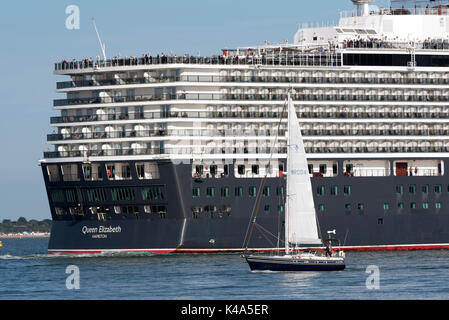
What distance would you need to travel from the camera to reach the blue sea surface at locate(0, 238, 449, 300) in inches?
2130

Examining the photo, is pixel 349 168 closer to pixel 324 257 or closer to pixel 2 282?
pixel 324 257

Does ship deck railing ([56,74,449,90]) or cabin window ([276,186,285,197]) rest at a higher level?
ship deck railing ([56,74,449,90])

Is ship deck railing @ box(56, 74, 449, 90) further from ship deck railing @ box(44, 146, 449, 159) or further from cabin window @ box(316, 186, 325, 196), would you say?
cabin window @ box(316, 186, 325, 196)

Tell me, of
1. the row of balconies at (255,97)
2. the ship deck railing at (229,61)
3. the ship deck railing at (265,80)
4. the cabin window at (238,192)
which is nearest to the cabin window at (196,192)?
the cabin window at (238,192)

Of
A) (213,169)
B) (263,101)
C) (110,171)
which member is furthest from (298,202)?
(263,101)

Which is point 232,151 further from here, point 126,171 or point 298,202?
point 298,202

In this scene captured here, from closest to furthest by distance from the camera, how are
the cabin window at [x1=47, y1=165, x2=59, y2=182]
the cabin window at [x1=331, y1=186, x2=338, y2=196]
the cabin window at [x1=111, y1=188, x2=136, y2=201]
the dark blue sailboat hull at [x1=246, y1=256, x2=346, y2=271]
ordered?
the dark blue sailboat hull at [x1=246, y1=256, x2=346, y2=271] → the cabin window at [x1=111, y1=188, x2=136, y2=201] → the cabin window at [x1=47, y1=165, x2=59, y2=182] → the cabin window at [x1=331, y1=186, x2=338, y2=196]

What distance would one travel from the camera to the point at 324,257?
66.8 metres

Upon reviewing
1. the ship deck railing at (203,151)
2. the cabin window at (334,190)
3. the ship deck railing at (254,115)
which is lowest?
the cabin window at (334,190)

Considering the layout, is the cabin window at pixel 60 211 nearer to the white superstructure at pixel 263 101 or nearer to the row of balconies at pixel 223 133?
the white superstructure at pixel 263 101

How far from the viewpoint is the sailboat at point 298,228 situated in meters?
66.0

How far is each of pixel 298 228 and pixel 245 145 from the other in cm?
2308

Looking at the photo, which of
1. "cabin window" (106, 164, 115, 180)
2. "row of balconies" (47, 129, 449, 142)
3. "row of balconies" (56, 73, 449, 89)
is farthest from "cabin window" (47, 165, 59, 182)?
"row of balconies" (56, 73, 449, 89)
